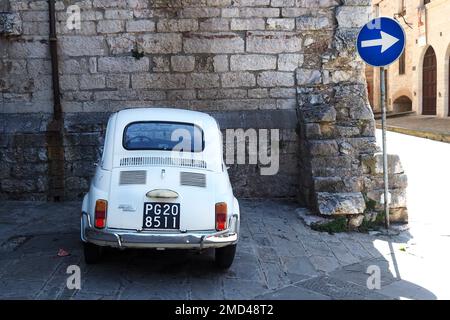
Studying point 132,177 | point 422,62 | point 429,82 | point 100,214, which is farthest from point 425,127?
point 100,214

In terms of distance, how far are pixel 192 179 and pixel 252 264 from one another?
114cm

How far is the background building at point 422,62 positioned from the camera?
2077cm

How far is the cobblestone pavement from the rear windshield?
114cm

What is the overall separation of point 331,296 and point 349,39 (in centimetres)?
462

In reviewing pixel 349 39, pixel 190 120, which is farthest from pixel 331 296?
pixel 349 39

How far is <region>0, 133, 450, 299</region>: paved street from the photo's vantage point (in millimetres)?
3990

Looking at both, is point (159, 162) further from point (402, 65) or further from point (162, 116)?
point (402, 65)

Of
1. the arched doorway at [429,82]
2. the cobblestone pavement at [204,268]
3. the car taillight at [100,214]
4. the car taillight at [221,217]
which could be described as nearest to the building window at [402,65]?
the arched doorway at [429,82]

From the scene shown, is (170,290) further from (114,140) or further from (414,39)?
(414,39)

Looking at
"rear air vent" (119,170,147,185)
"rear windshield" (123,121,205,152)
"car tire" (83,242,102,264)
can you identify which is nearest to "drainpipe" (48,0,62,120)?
"rear windshield" (123,121,205,152)

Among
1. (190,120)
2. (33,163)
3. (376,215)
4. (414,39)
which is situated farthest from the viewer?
(414,39)

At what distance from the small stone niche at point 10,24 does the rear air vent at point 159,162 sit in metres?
4.15

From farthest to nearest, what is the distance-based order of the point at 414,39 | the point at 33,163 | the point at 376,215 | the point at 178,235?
the point at 414,39, the point at 33,163, the point at 376,215, the point at 178,235

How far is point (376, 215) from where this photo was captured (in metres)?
6.15
